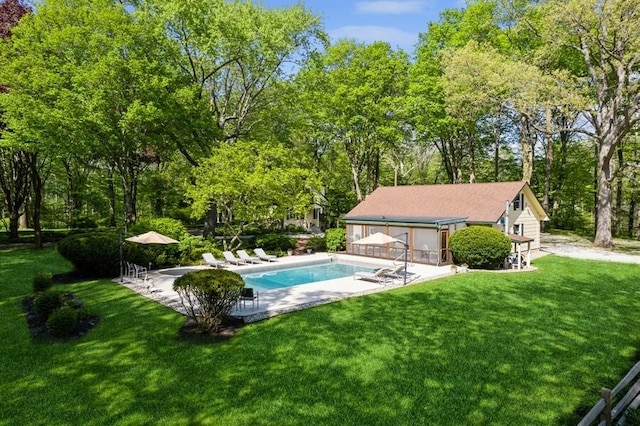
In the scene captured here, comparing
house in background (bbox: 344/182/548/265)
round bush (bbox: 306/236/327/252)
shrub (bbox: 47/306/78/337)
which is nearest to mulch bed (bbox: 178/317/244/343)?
shrub (bbox: 47/306/78/337)

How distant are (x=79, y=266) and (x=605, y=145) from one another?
3172cm

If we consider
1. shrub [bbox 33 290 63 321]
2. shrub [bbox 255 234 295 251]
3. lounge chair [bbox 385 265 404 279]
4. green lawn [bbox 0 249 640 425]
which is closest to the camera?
green lawn [bbox 0 249 640 425]

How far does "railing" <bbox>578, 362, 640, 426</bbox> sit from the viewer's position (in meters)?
4.78

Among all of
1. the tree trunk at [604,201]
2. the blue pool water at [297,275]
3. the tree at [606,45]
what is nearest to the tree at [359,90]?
the tree at [606,45]

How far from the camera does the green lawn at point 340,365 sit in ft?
21.4

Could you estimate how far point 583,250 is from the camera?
2497 centimetres

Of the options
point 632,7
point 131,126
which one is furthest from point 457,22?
point 131,126

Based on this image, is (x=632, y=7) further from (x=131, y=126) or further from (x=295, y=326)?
(x=131, y=126)

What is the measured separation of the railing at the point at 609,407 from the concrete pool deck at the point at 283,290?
27.9 ft

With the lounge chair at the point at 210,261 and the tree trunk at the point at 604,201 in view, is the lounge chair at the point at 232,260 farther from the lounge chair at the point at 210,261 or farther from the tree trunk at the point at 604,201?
the tree trunk at the point at 604,201

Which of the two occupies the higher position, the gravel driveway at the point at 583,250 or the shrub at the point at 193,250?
the shrub at the point at 193,250

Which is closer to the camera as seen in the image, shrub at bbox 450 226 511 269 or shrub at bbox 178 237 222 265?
shrub at bbox 450 226 511 269

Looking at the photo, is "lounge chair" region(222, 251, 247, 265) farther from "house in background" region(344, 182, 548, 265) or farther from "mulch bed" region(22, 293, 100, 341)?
"mulch bed" region(22, 293, 100, 341)

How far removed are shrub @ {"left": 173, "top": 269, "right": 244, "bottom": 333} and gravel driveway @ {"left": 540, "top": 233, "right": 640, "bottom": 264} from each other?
68.7 feet
